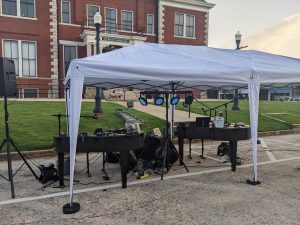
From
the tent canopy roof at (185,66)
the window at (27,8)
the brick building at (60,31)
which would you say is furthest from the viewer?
the window at (27,8)

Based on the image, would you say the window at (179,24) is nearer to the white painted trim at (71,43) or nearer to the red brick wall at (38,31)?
the white painted trim at (71,43)

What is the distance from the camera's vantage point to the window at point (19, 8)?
→ 25469mm

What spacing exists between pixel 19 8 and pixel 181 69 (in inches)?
984

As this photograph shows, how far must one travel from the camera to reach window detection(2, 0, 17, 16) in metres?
25.4

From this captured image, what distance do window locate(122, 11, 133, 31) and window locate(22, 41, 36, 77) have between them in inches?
373

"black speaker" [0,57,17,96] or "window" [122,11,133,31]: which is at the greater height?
"window" [122,11,133,31]

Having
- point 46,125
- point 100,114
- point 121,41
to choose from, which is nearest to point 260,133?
point 100,114

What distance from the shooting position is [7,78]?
19.8 ft

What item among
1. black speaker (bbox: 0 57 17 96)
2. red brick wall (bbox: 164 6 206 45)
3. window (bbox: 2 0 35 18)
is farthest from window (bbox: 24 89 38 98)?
black speaker (bbox: 0 57 17 96)

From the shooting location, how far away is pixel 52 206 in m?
5.32

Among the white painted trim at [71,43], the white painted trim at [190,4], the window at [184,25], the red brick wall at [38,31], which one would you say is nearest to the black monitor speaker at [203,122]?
the red brick wall at [38,31]

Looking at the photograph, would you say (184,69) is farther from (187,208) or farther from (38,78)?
(38,78)

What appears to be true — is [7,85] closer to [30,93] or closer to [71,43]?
[30,93]

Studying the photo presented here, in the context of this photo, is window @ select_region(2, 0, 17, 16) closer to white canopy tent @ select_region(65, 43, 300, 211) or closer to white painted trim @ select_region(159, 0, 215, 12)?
white painted trim @ select_region(159, 0, 215, 12)
